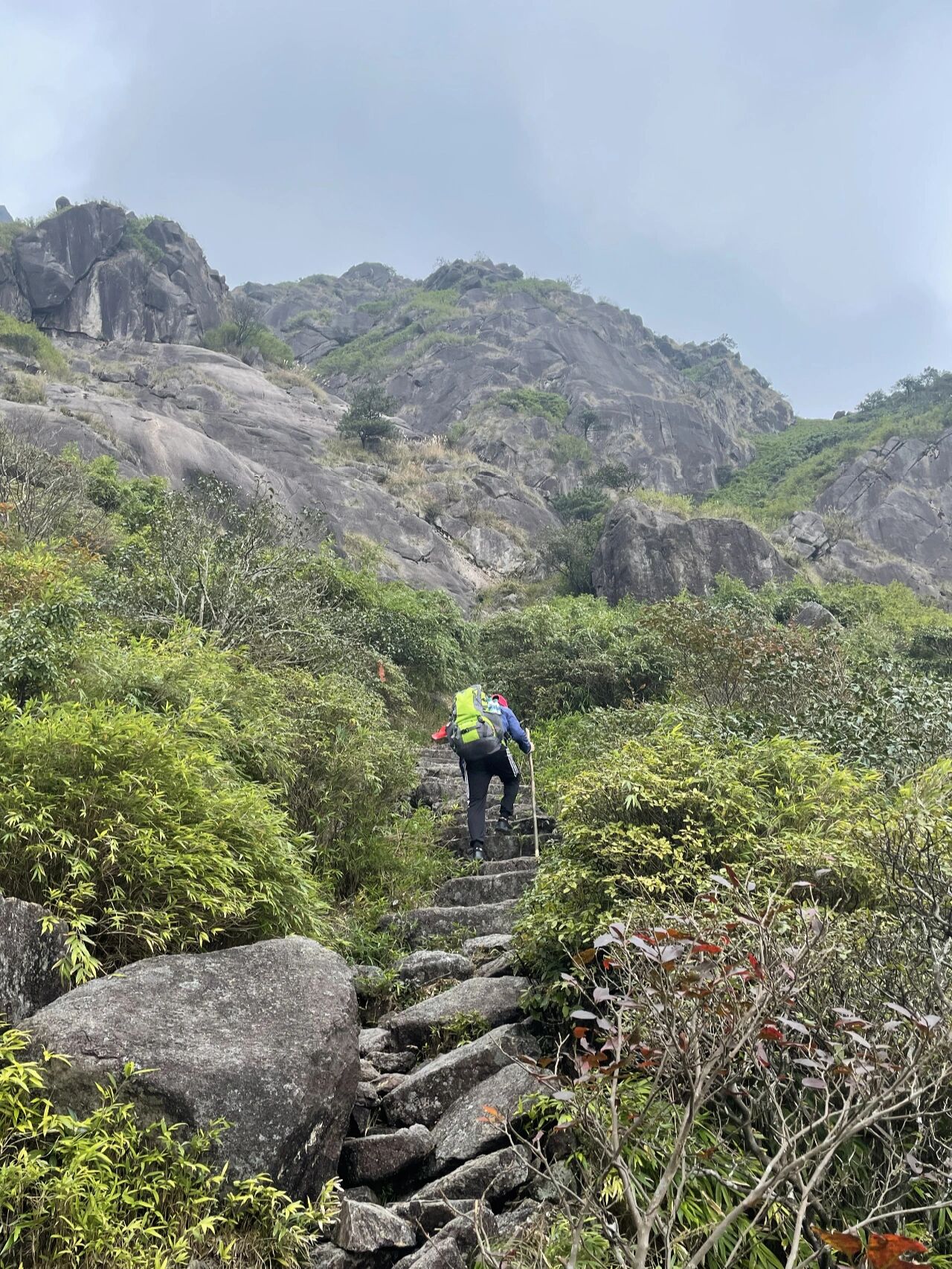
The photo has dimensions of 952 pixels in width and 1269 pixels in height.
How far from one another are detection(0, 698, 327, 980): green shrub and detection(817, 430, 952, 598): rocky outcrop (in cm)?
3523

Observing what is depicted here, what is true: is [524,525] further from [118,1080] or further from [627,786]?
[118,1080]

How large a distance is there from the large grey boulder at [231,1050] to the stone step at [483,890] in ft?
11.7

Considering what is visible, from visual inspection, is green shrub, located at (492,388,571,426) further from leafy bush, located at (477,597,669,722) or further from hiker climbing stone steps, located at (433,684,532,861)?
hiker climbing stone steps, located at (433,684,532,861)

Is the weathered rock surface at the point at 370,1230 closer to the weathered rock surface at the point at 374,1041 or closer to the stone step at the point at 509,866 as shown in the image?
the weathered rock surface at the point at 374,1041

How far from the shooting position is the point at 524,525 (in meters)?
38.4

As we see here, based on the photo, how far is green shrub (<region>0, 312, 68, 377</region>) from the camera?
36.0 metres

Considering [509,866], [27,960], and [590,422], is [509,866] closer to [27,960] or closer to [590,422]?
[27,960]

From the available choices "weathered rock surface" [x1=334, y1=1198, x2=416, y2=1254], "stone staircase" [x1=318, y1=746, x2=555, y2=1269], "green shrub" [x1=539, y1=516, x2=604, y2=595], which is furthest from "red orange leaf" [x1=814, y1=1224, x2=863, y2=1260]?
"green shrub" [x1=539, y1=516, x2=604, y2=595]

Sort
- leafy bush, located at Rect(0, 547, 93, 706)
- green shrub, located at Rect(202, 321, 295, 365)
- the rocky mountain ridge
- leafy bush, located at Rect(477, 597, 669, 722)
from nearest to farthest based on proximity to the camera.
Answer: leafy bush, located at Rect(0, 547, 93, 706)
leafy bush, located at Rect(477, 597, 669, 722)
the rocky mountain ridge
green shrub, located at Rect(202, 321, 295, 365)

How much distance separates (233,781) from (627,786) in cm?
287

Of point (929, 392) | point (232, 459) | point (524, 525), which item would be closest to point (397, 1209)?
point (232, 459)

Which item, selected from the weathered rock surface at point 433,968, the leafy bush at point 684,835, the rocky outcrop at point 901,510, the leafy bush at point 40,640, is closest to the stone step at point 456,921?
the weathered rock surface at point 433,968

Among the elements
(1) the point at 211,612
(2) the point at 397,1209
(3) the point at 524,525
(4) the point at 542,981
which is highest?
(3) the point at 524,525

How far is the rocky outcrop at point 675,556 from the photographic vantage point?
1147 inches
